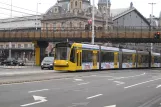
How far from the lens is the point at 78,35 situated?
243 feet

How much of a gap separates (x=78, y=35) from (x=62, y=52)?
34.3 metres

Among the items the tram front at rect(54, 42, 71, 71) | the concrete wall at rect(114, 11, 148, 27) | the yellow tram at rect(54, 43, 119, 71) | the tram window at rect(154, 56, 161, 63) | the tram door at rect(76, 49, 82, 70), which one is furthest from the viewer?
the concrete wall at rect(114, 11, 148, 27)

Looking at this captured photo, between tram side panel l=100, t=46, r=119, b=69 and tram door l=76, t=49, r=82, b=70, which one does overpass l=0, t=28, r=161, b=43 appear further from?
tram door l=76, t=49, r=82, b=70

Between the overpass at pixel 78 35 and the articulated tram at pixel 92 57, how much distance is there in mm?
6533

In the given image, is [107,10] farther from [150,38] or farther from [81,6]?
[150,38]

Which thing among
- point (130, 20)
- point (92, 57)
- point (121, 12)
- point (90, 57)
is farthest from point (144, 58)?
point (130, 20)

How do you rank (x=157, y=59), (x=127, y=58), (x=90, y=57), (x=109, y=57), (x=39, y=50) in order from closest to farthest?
(x=90, y=57) < (x=109, y=57) < (x=127, y=58) < (x=157, y=59) < (x=39, y=50)

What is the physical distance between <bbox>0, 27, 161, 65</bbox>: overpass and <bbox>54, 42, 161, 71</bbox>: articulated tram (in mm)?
6533

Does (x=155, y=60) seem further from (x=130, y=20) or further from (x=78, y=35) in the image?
(x=130, y=20)

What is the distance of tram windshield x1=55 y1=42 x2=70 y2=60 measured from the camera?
39.5 meters

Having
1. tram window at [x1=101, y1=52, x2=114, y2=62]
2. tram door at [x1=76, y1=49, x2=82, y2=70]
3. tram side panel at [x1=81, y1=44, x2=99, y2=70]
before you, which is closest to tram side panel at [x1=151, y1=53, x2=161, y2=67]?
tram window at [x1=101, y1=52, x2=114, y2=62]

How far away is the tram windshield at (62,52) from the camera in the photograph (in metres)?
39.5

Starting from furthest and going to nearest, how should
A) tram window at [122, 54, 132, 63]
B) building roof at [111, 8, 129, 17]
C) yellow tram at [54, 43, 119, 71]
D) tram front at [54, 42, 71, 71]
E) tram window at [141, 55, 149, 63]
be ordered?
building roof at [111, 8, 129, 17] → tram window at [141, 55, 149, 63] → tram window at [122, 54, 132, 63] → yellow tram at [54, 43, 119, 71] → tram front at [54, 42, 71, 71]

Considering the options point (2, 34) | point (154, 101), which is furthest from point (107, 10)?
point (154, 101)
